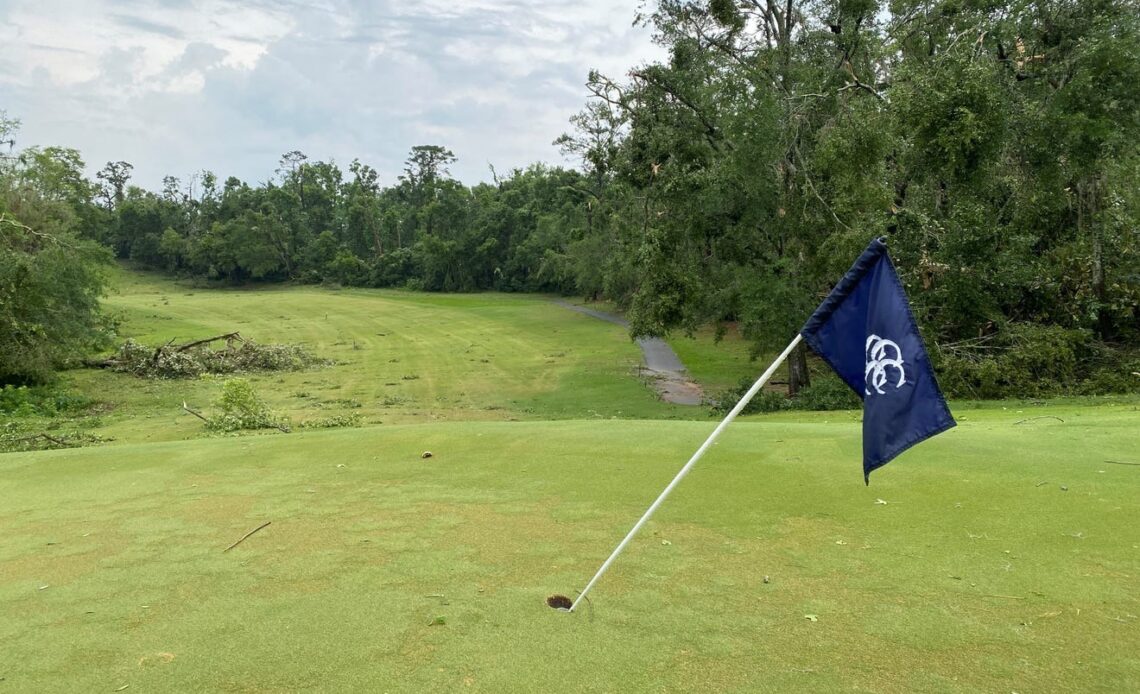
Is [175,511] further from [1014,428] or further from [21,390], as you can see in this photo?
[21,390]

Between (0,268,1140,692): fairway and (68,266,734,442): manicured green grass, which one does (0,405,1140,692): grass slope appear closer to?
(0,268,1140,692): fairway

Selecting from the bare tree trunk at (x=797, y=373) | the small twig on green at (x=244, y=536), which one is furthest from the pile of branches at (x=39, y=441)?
the bare tree trunk at (x=797, y=373)

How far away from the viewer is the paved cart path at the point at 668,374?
909 inches

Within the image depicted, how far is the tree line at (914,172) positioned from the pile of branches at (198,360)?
15.2 metres

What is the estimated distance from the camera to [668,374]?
27719mm

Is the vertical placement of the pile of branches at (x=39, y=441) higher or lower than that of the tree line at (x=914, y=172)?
lower

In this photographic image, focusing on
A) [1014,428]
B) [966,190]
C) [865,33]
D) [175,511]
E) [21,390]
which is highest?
[865,33]

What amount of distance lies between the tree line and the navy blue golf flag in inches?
531

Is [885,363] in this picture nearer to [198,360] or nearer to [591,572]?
[591,572]

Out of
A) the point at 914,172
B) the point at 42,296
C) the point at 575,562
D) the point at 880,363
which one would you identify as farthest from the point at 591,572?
the point at 42,296

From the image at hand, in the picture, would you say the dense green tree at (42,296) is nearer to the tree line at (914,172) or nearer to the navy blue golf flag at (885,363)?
the tree line at (914,172)

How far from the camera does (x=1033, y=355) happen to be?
15766mm

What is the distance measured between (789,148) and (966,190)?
4465 millimetres

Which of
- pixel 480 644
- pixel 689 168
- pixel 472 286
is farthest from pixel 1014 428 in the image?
pixel 472 286
